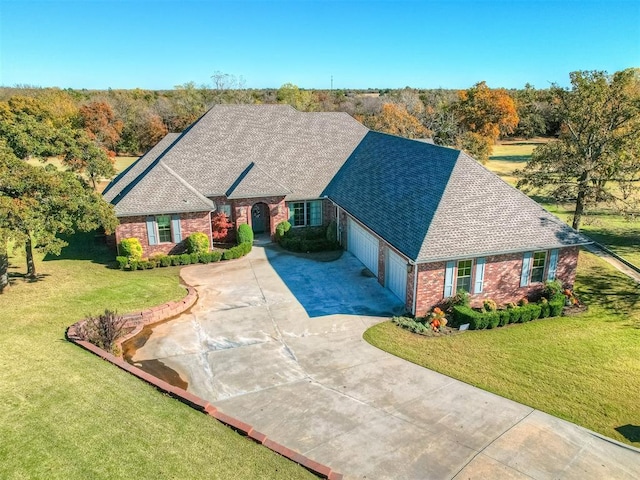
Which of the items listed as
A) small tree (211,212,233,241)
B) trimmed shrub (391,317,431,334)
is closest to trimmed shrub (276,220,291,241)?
small tree (211,212,233,241)

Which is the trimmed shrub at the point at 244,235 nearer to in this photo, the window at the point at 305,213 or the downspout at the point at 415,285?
the window at the point at 305,213

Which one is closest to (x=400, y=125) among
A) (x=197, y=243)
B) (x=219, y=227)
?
(x=219, y=227)

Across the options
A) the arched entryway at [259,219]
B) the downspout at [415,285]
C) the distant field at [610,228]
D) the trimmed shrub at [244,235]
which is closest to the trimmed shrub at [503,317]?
the downspout at [415,285]

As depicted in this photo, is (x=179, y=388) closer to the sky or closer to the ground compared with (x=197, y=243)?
closer to the ground

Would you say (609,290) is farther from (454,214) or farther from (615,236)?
(615,236)

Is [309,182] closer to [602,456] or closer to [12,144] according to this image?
[12,144]

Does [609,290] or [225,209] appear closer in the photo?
[609,290]

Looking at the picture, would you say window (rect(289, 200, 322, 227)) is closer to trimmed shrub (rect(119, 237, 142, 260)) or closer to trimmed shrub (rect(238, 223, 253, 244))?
trimmed shrub (rect(238, 223, 253, 244))
